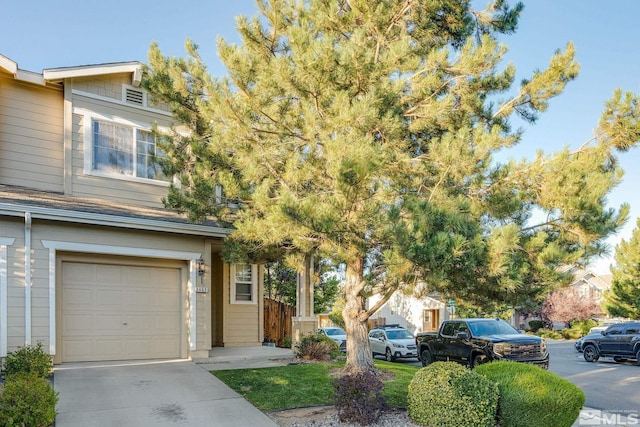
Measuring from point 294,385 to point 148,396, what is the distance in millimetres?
2553

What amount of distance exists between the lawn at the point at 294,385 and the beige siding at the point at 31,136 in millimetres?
6395

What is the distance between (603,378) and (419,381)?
9.47 meters

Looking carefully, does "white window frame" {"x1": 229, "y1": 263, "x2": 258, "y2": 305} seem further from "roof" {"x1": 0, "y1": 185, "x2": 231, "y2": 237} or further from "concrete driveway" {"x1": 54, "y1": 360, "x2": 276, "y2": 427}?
"concrete driveway" {"x1": 54, "y1": 360, "x2": 276, "y2": 427}

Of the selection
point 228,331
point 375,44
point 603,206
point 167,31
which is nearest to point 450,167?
point 603,206

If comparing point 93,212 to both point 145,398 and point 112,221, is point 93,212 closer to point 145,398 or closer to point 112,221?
point 112,221

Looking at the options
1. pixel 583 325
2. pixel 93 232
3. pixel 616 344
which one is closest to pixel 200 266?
pixel 93 232

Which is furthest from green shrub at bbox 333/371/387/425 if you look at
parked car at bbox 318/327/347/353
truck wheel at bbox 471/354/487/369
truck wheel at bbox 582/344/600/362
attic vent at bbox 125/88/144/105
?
truck wheel at bbox 582/344/600/362

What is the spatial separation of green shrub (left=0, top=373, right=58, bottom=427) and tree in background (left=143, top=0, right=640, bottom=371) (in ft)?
12.2

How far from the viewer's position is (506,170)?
8172 mm

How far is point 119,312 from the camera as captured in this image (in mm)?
10719

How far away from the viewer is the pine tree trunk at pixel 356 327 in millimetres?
9641

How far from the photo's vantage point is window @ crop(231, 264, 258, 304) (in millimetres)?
13977

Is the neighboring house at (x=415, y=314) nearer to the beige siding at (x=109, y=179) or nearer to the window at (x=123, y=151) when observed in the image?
the beige siding at (x=109, y=179)

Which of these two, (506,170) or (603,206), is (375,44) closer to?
(506,170)
